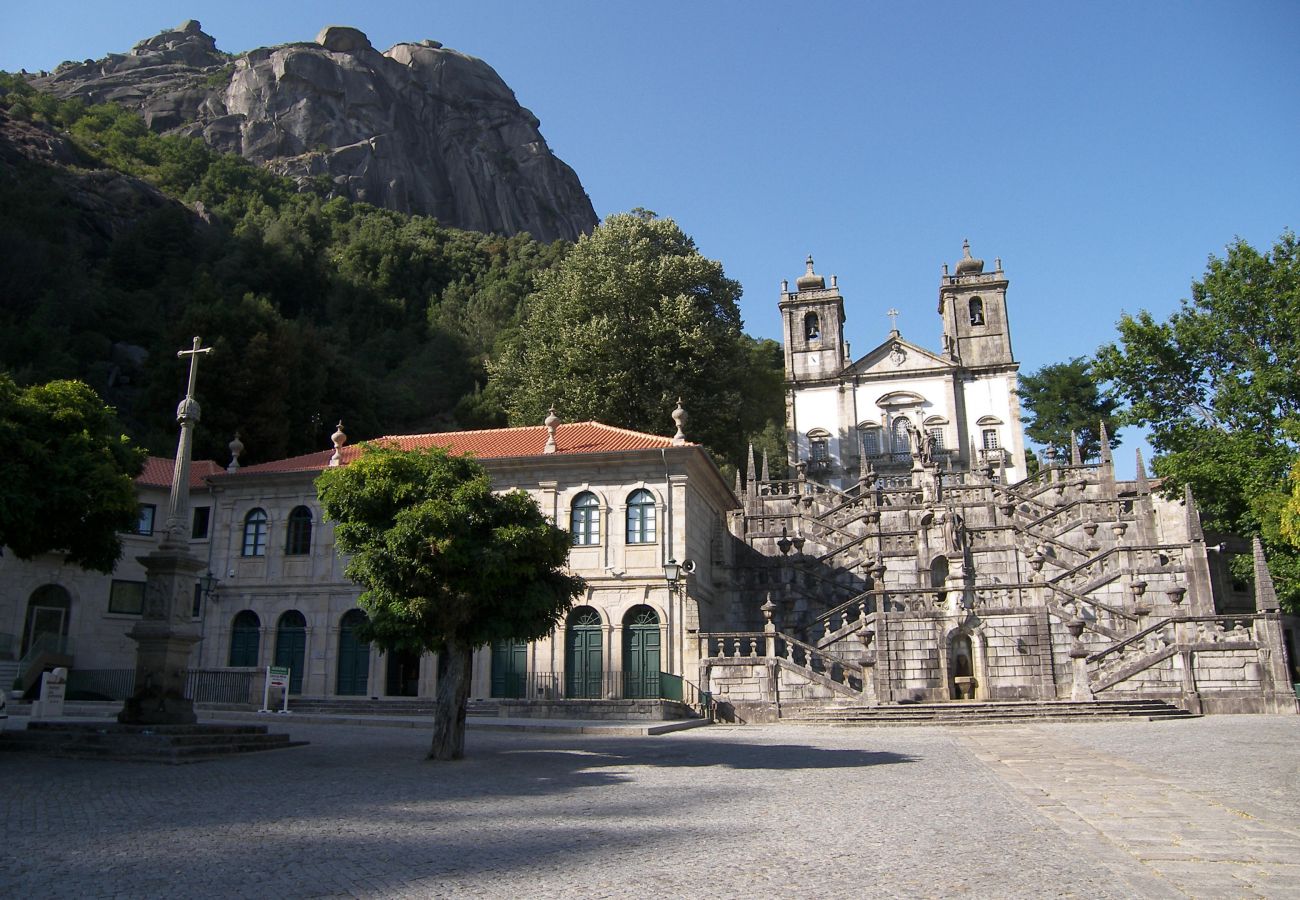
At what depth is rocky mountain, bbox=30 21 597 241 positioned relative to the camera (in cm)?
10194

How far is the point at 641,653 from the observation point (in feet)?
83.8

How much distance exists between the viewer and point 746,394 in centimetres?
4544

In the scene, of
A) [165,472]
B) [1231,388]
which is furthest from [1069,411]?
[165,472]

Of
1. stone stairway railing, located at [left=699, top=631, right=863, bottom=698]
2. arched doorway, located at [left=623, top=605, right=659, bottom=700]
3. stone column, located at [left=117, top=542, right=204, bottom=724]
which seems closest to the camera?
stone column, located at [left=117, top=542, right=204, bottom=724]

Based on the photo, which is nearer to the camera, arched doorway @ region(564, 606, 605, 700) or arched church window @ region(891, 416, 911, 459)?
arched doorway @ region(564, 606, 605, 700)

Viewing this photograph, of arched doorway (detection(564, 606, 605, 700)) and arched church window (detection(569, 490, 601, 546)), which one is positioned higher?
arched church window (detection(569, 490, 601, 546))

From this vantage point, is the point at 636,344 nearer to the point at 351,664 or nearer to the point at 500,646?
the point at 500,646

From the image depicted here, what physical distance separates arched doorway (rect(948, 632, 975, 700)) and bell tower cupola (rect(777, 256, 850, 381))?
31822 millimetres

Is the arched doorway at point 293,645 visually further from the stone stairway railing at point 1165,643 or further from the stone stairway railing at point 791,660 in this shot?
the stone stairway railing at point 1165,643

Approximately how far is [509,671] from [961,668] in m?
12.0

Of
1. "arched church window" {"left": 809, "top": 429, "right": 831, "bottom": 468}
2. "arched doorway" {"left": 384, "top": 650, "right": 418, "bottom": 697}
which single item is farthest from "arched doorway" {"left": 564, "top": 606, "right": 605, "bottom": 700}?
"arched church window" {"left": 809, "top": 429, "right": 831, "bottom": 468}

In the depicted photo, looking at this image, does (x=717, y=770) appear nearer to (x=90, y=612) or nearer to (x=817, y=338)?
(x=90, y=612)

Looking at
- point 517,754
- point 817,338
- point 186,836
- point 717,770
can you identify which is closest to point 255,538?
point 517,754

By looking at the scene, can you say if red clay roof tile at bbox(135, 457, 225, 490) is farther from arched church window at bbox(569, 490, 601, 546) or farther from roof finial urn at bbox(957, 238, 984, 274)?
roof finial urn at bbox(957, 238, 984, 274)
